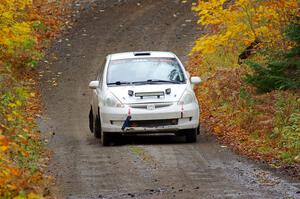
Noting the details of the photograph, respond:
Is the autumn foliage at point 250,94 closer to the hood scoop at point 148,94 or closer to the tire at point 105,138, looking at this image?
the hood scoop at point 148,94

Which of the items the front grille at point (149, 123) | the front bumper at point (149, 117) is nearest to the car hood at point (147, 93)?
the front bumper at point (149, 117)

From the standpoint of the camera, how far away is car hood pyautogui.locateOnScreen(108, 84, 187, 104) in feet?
53.0

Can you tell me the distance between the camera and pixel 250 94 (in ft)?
63.0

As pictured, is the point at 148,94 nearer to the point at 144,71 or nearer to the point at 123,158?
the point at 144,71

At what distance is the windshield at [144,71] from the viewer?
17.1 m

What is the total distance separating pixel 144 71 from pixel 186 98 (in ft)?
4.55

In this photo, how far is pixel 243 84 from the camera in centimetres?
2055

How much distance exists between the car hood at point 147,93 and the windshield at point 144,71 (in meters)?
0.43

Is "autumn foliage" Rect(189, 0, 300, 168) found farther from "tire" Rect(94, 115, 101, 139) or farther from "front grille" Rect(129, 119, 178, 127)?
"tire" Rect(94, 115, 101, 139)

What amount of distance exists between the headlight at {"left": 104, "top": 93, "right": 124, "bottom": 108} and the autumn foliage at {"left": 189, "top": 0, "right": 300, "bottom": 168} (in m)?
2.29

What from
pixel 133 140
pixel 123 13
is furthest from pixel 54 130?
pixel 123 13

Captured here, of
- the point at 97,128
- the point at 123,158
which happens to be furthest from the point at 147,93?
the point at 123,158

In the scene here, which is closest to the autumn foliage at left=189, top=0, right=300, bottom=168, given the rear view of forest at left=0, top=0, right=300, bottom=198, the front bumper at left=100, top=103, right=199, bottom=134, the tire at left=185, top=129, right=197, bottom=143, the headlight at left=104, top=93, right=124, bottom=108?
the rear view of forest at left=0, top=0, right=300, bottom=198

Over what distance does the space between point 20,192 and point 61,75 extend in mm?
19659
